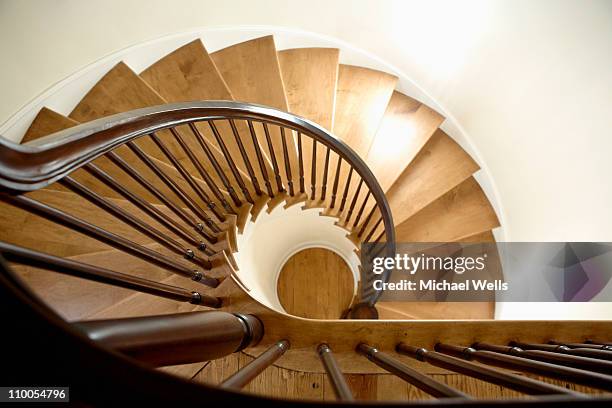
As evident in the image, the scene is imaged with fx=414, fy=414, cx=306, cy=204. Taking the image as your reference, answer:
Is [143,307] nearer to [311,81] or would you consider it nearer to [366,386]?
[366,386]

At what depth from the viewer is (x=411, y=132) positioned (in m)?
3.64

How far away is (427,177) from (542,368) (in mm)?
2769

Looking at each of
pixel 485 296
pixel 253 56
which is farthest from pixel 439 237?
pixel 253 56

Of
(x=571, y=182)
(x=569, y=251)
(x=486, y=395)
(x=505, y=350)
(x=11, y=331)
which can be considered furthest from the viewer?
(x=569, y=251)

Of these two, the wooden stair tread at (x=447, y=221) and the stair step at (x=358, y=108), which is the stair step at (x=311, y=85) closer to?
the stair step at (x=358, y=108)

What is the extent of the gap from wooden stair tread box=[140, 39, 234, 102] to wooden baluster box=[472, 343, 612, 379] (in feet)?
7.86

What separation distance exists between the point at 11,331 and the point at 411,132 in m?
3.49

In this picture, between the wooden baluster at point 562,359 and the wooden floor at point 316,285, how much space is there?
101 inches

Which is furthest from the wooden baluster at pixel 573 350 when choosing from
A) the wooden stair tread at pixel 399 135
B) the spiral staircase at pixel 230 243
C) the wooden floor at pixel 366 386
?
the wooden stair tread at pixel 399 135

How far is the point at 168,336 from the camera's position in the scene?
76 centimetres

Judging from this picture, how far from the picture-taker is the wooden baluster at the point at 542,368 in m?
0.78

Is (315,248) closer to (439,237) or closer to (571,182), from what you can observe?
(439,237)

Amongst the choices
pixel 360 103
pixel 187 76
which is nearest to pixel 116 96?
pixel 187 76

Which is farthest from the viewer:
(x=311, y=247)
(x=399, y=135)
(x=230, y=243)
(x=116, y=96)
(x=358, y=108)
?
(x=311, y=247)
